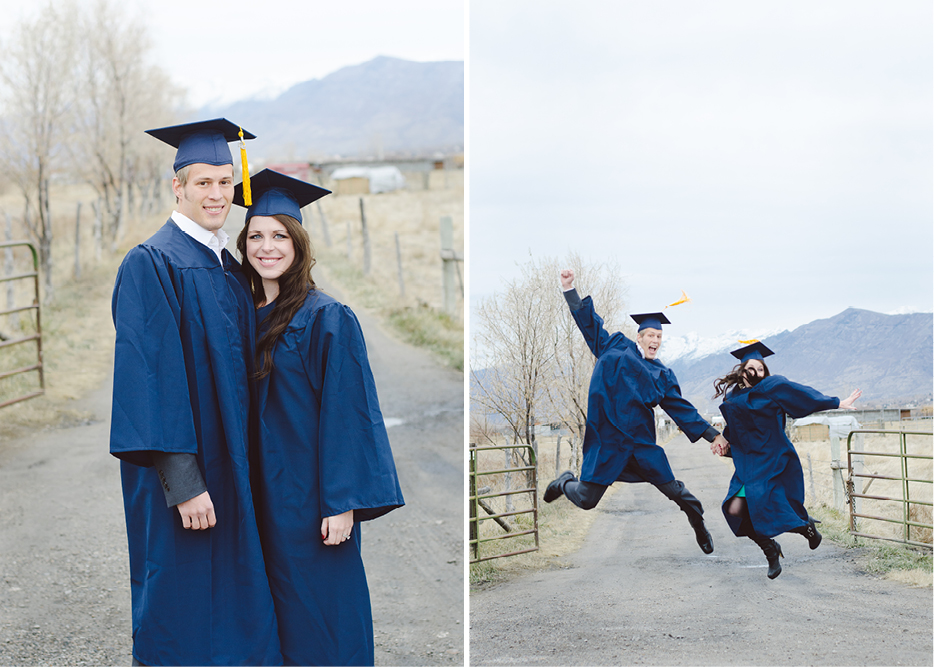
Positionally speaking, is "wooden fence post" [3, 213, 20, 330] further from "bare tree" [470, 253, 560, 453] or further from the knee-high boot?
the knee-high boot

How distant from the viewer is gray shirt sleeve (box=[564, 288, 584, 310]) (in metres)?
4.01

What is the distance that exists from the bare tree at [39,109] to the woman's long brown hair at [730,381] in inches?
292

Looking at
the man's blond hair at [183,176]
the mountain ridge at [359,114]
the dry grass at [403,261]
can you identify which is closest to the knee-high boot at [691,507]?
the man's blond hair at [183,176]

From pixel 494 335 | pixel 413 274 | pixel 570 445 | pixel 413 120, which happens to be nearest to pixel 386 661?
pixel 570 445

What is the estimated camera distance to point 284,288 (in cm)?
273

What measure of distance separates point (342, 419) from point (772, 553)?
246 centimetres

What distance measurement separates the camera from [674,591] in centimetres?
387

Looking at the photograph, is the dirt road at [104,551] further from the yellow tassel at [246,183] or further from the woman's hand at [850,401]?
the yellow tassel at [246,183]

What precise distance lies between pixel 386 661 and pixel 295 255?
7.66 ft

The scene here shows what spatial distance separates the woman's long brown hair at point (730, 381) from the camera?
381cm

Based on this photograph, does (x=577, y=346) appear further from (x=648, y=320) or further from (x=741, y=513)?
(x=741, y=513)

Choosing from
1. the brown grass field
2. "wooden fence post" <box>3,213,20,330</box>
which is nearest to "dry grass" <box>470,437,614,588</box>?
the brown grass field

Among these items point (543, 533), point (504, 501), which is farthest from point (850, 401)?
point (504, 501)

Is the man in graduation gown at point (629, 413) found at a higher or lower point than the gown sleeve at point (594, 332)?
lower
